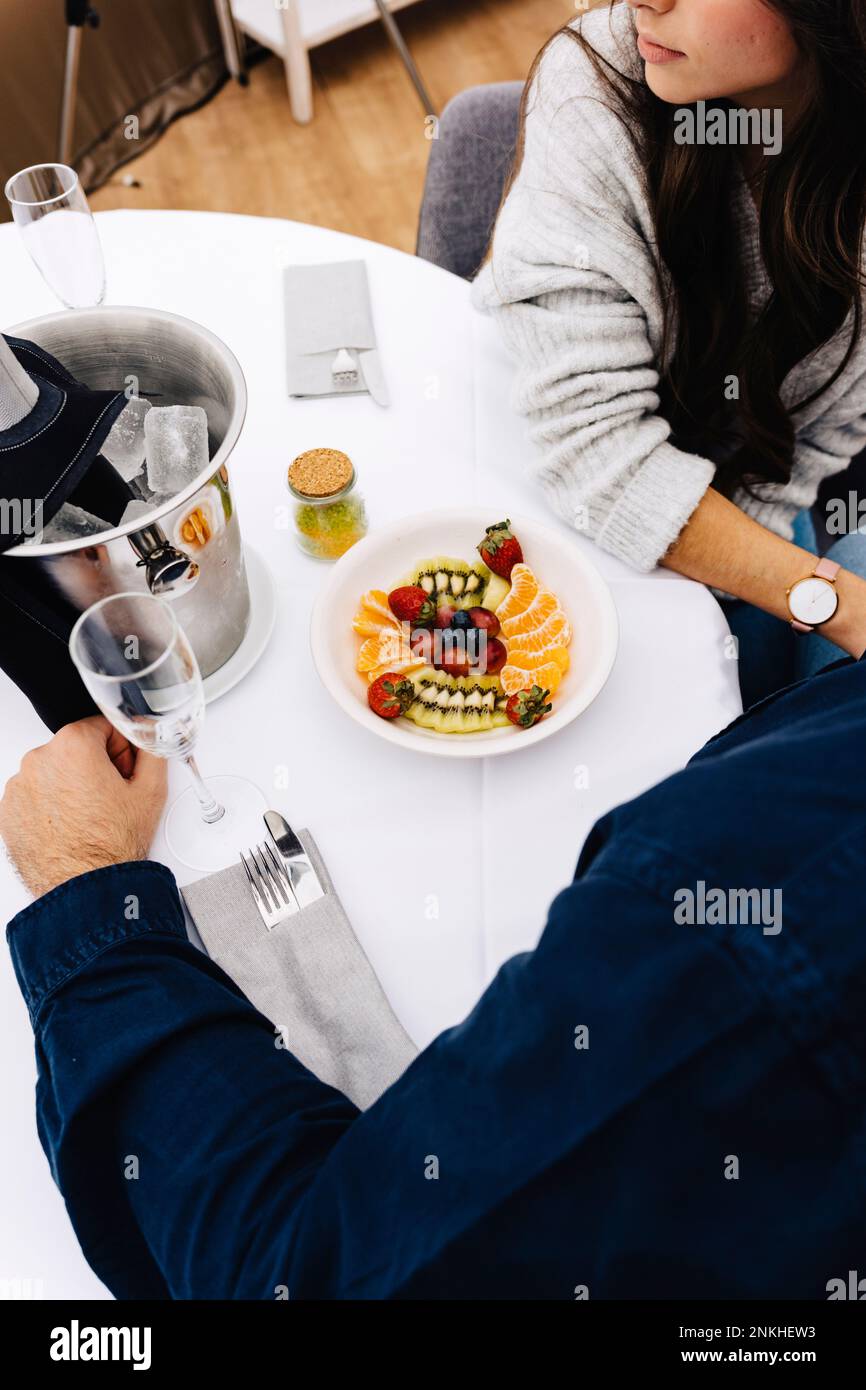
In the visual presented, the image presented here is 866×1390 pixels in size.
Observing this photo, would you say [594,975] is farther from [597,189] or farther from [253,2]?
[253,2]

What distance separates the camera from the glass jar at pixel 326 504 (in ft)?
2.99

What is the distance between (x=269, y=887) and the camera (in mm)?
755

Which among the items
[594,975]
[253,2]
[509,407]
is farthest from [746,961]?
[253,2]

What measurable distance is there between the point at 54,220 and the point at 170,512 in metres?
0.46

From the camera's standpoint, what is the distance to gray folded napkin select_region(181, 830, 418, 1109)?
690 mm

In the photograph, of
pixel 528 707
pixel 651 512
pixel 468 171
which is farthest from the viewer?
pixel 468 171

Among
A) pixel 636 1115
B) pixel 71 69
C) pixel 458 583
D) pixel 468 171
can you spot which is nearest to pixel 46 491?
pixel 458 583

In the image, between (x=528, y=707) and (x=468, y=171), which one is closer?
(x=528, y=707)

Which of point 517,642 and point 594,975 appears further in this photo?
point 517,642

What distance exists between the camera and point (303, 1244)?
53 centimetres

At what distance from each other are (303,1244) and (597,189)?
94 centimetres

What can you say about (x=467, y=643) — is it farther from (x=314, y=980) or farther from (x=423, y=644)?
(x=314, y=980)

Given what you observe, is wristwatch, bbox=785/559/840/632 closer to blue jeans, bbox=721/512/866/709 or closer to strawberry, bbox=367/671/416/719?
blue jeans, bbox=721/512/866/709

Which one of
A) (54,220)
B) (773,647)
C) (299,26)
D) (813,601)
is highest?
(299,26)
